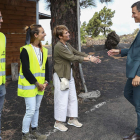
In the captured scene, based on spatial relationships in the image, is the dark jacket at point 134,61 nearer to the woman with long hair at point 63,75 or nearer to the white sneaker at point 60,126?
the woman with long hair at point 63,75

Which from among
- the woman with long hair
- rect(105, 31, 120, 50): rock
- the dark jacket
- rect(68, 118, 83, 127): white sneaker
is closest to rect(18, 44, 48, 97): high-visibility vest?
the woman with long hair

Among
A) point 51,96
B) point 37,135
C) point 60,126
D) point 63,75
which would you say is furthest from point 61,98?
point 51,96

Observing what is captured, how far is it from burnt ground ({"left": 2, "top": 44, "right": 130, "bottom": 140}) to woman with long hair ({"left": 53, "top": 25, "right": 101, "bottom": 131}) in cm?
46

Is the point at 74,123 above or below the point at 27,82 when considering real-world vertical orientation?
below

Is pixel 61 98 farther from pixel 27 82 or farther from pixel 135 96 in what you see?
Answer: pixel 135 96

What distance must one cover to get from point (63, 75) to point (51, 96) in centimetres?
215

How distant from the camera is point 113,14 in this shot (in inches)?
889

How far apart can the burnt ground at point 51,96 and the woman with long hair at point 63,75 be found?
460 millimetres

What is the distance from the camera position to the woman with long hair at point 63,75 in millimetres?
3357

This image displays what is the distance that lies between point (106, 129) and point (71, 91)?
967mm

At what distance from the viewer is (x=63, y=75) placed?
3451mm

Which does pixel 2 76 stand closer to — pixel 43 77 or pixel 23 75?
pixel 23 75

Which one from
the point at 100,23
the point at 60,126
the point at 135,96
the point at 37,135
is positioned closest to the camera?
the point at 135,96

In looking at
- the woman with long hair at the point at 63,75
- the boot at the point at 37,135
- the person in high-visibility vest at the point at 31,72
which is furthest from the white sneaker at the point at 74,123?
the person in high-visibility vest at the point at 31,72
